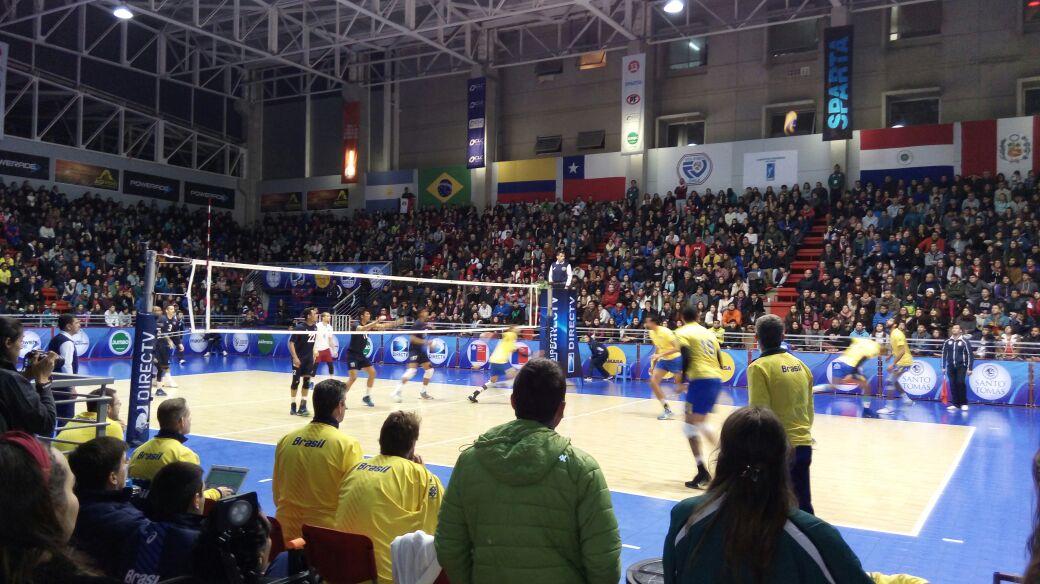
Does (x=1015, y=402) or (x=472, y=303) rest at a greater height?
(x=472, y=303)

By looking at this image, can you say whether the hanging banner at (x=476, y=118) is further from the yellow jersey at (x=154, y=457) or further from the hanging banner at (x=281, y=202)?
the yellow jersey at (x=154, y=457)

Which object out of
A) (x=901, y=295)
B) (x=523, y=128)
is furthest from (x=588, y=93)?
(x=901, y=295)

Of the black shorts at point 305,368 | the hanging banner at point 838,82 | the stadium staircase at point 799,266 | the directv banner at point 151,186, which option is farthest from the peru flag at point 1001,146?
the directv banner at point 151,186

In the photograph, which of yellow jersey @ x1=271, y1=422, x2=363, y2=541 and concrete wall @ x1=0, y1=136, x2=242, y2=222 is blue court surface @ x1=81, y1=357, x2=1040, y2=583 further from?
concrete wall @ x1=0, y1=136, x2=242, y2=222

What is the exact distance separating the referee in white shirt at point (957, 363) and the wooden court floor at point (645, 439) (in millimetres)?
2635

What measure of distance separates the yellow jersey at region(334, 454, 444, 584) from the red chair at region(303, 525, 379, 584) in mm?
140

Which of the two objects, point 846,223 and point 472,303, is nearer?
point 846,223

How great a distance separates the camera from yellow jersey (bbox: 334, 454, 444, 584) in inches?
148

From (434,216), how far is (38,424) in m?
25.8

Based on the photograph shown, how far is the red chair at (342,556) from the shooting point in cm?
350

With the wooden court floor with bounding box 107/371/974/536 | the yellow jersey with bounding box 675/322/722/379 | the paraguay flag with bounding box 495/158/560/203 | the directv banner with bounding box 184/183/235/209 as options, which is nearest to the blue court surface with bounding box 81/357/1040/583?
the wooden court floor with bounding box 107/371/974/536

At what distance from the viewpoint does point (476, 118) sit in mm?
28469

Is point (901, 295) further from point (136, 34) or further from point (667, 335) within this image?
point (136, 34)

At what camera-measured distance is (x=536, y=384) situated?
2877 millimetres
